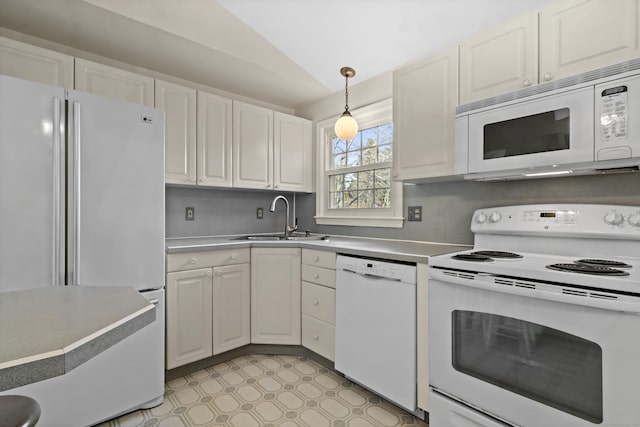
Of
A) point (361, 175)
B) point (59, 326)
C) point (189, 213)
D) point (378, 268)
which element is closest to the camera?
point (59, 326)

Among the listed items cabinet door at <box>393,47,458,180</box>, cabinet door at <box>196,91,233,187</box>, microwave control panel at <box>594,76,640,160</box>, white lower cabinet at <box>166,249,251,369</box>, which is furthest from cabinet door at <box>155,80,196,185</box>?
microwave control panel at <box>594,76,640,160</box>

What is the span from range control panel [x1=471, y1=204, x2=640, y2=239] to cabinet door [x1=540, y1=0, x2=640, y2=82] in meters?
0.66

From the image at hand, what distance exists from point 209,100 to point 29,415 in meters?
2.36

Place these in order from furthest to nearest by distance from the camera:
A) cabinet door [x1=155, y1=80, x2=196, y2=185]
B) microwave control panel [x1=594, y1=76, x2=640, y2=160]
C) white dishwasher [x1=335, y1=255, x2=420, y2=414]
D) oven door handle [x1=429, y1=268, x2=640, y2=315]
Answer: cabinet door [x1=155, y1=80, x2=196, y2=185] → white dishwasher [x1=335, y1=255, x2=420, y2=414] → microwave control panel [x1=594, y1=76, x2=640, y2=160] → oven door handle [x1=429, y1=268, x2=640, y2=315]

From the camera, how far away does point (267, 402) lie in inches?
78.0

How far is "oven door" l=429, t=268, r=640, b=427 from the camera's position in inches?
43.9

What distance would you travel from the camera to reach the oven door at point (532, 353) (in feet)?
3.66

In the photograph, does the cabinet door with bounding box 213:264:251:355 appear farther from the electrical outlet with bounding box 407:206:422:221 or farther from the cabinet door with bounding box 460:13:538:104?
the cabinet door with bounding box 460:13:538:104

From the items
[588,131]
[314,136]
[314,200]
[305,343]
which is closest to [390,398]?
[305,343]

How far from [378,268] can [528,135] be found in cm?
102

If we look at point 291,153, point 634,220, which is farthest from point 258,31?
point 634,220

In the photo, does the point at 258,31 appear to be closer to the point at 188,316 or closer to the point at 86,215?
the point at 86,215

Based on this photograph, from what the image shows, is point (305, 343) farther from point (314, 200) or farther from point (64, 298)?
point (64, 298)

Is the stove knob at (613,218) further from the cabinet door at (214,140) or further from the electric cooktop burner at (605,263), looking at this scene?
the cabinet door at (214,140)
